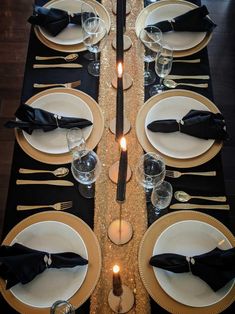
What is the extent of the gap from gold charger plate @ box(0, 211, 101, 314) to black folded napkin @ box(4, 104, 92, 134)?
0.37m

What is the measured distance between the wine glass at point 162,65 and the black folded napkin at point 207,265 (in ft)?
2.52

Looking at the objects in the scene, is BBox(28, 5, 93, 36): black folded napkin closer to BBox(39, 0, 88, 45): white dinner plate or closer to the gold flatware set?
BBox(39, 0, 88, 45): white dinner plate

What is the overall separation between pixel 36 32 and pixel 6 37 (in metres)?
1.37

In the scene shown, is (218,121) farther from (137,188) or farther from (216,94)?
(216,94)

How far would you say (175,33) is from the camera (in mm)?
1889

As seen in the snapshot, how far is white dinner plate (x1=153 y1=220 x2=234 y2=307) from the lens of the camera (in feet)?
4.14

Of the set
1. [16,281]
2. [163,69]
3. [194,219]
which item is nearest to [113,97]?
[163,69]

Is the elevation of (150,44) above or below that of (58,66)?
above

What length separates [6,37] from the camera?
122 inches

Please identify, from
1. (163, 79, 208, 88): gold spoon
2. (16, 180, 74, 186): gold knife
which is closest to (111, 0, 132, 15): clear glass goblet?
(163, 79, 208, 88): gold spoon

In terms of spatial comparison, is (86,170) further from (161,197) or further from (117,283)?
(117,283)

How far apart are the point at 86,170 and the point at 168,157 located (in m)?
0.33

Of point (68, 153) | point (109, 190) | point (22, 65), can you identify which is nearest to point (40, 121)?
point (68, 153)

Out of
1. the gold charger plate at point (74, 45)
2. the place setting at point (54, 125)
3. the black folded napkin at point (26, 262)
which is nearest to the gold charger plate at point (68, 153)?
the place setting at point (54, 125)
